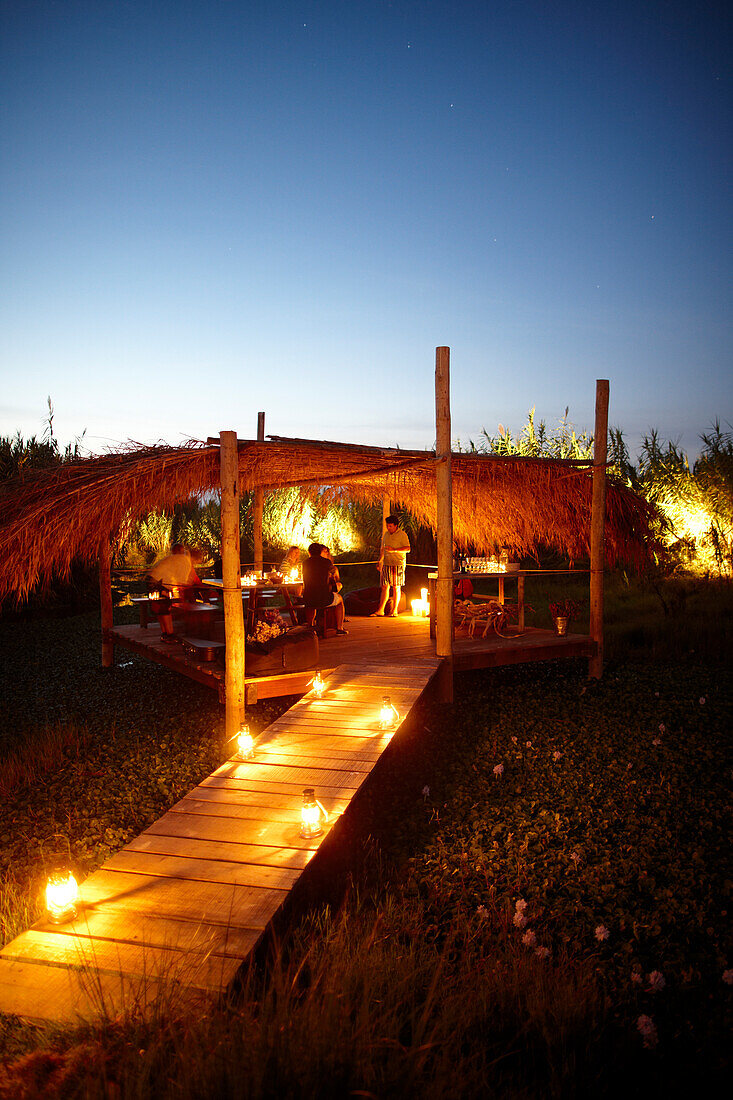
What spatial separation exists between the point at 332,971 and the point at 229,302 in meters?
15.1

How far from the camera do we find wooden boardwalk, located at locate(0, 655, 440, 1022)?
8.34 ft

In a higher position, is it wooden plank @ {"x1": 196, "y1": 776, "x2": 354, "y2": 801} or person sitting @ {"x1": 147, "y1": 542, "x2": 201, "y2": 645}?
person sitting @ {"x1": 147, "y1": 542, "x2": 201, "y2": 645}

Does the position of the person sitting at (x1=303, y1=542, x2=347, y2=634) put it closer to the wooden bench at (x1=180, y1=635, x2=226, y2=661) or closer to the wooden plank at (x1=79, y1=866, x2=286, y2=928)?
the wooden bench at (x1=180, y1=635, x2=226, y2=661)

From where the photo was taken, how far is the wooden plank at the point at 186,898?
3062 millimetres

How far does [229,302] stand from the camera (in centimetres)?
1541

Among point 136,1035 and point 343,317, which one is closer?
point 136,1035

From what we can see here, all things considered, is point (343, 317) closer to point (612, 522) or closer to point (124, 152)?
point (124, 152)

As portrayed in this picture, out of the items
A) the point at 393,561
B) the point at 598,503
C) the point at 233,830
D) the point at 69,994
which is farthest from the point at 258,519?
the point at 69,994

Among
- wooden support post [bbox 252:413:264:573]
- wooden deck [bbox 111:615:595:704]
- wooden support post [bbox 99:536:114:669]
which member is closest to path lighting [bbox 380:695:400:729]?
wooden deck [bbox 111:615:595:704]

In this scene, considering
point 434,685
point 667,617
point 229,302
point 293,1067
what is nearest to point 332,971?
point 293,1067

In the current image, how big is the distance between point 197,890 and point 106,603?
25.0ft

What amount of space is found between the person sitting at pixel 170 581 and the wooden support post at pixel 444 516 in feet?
10.9

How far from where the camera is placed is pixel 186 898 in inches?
127

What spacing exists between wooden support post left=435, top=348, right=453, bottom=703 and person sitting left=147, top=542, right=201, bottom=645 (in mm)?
3311
